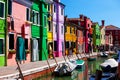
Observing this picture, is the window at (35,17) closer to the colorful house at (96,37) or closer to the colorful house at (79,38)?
the colorful house at (79,38)

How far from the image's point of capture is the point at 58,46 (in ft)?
153

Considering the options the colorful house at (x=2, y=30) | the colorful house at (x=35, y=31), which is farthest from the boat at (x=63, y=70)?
the colorful house at (x=35, y=31)

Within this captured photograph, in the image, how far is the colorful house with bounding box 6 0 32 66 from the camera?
95.0 feet

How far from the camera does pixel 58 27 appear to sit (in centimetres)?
4706

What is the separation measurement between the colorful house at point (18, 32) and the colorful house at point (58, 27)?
464 inches

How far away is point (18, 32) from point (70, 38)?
25920 millimetres

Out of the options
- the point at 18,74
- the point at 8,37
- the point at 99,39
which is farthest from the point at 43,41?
the point at 99,39

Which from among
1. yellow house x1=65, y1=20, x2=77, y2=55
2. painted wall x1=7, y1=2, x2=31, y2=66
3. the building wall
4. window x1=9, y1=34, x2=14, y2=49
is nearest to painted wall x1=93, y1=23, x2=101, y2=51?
the building wall

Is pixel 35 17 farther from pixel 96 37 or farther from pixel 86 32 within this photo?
pixel 96 37

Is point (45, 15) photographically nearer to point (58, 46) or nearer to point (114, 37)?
point (58, 46)

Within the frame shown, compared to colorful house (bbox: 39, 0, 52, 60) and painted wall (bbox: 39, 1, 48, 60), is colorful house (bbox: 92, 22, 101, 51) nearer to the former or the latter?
colorful house (bbox: 39, 0, 52, 60)

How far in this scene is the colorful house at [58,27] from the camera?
1799 inches

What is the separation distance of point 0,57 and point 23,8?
7161 mm

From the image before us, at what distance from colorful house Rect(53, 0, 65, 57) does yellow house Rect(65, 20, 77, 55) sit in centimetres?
403
